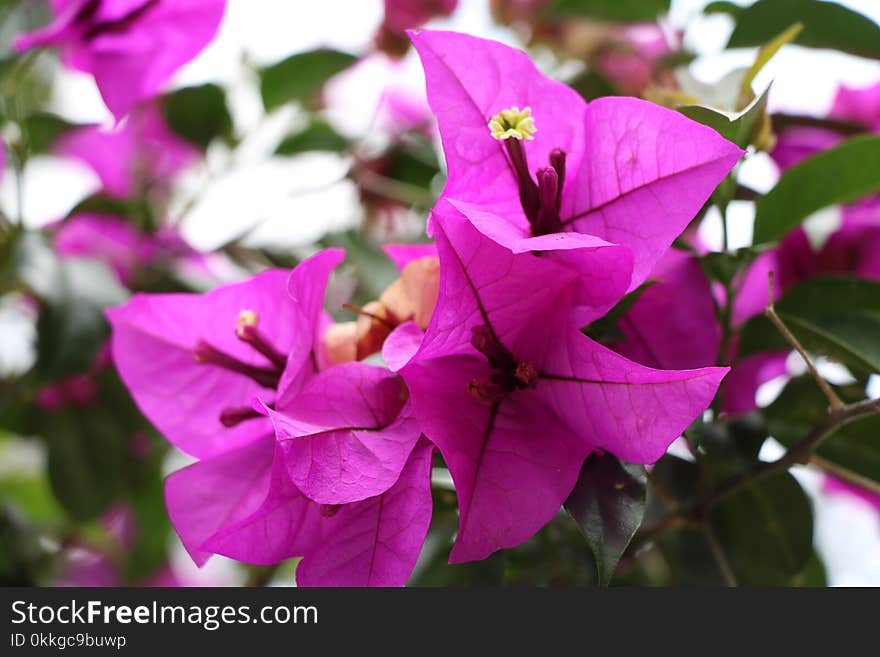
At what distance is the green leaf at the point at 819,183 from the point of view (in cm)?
57

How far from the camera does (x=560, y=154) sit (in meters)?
0.46

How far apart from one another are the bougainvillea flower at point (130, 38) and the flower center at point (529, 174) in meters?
0.34

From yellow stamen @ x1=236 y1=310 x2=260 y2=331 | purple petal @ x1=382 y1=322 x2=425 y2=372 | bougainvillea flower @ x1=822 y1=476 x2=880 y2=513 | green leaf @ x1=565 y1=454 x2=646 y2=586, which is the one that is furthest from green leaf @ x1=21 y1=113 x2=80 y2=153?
bougainvillea flower @ x1=822 y1=476 x2=880 y2=513

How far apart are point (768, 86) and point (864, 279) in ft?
0.53

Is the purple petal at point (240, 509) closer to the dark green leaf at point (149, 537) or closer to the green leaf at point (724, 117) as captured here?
the green leaf at point (724, 117)

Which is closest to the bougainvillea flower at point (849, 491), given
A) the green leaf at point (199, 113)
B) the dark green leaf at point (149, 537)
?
the green leaf at point (199, 113)

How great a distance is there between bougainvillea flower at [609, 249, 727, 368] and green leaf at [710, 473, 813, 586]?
0.12 metres

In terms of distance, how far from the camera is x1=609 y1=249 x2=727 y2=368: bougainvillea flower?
1.72 feet

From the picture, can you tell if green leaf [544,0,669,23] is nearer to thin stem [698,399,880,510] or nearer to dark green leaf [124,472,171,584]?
thin stem [698,399,880,510]

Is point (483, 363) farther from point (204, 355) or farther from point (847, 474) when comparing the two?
Result: point (847, 474)

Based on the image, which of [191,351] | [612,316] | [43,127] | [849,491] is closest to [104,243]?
[43,127]

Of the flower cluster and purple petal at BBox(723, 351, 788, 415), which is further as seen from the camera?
purple petal at BBox(723, 351, 788, 415)

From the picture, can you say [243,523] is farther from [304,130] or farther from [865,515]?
[865,515]

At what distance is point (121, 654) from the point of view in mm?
450
